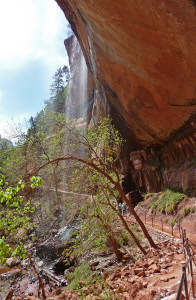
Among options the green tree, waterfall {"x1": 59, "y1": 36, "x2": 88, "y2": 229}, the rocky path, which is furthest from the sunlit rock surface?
waterfall {"x1": 59, "y1": 36, "x2": 88, "y2": 229}

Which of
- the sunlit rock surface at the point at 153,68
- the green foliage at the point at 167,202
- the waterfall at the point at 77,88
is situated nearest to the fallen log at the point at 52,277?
the green foliage at the point at 167,202

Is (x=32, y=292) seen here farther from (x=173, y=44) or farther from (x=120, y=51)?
(x=173, y=44)

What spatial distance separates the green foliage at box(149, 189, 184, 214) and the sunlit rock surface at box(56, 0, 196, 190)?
1231 millimetres

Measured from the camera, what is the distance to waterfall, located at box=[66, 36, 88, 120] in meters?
39.7

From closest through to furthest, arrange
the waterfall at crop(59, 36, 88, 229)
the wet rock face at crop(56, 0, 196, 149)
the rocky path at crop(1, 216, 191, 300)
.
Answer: the rocky path at crop(1, 216, 191, 300)
the wet rock face at crop(56, 0, 196, 149)
the waterfall at crop(59, 36, 88, 229)

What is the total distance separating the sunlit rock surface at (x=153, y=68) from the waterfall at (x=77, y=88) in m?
21.3

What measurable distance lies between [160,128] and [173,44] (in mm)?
7162

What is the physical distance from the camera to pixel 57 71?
5016cm

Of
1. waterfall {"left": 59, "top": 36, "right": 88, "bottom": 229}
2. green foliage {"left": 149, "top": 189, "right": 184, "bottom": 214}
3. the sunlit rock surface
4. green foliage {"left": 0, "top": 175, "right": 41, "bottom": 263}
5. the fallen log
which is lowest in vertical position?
the fallen log

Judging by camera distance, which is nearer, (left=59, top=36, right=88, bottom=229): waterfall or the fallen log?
the fallen log

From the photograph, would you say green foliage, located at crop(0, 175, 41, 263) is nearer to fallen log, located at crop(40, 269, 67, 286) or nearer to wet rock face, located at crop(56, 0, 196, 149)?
fallen log, located at crop(40, 269, 67, 286)

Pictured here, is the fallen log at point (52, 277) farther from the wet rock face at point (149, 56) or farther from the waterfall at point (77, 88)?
the waterfall at point (77, 88)

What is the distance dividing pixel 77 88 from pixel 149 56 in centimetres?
3096

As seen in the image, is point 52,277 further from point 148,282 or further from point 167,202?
point 148,282
